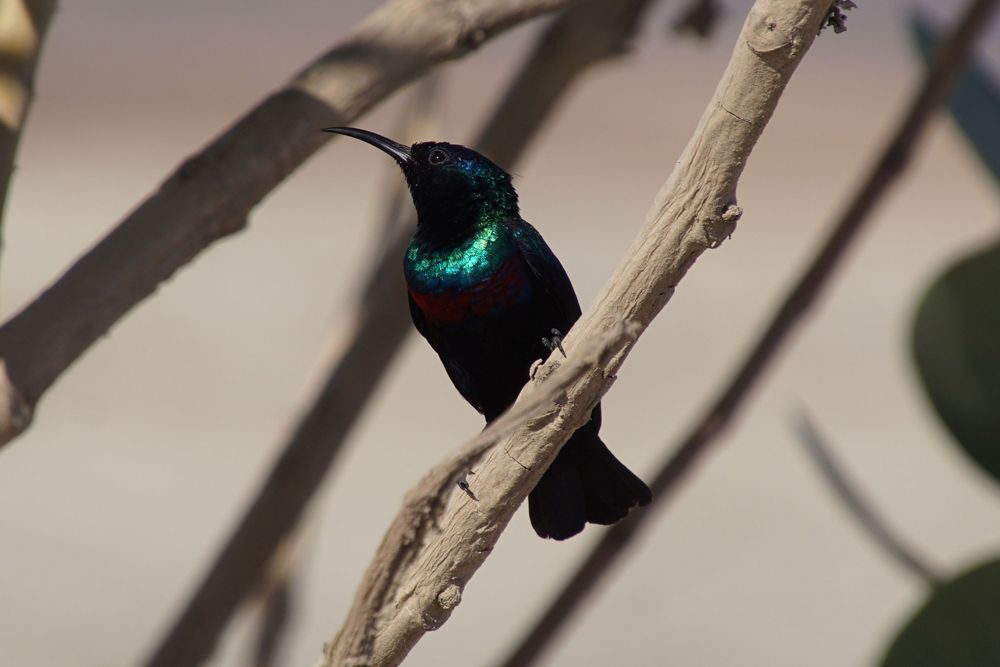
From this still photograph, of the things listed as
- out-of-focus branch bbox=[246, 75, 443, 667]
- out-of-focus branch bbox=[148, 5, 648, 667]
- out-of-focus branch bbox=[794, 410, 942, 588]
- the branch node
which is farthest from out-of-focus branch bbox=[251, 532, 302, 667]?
the branch node

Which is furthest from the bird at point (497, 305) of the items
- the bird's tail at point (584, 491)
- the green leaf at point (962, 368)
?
the green leaf at point (962, 368)

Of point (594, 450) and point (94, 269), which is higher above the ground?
point (94, 269)

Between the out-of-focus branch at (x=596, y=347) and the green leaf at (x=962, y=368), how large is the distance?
3.05 ft

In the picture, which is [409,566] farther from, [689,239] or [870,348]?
[870,348]

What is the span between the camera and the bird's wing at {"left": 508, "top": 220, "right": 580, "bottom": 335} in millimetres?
1917

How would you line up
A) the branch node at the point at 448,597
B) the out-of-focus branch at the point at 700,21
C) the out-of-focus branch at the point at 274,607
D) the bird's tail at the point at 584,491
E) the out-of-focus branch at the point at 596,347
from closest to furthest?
the out-of-focus branch at the point at 596,347, the branch node at the point at 448,597, the bird's tail at the point at 584,491, the out-of-focus branch at the point at 700,21, the out-of-focus branch at the point at 274,607

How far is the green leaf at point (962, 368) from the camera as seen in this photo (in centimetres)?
197

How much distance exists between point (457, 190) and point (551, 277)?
0.24 m

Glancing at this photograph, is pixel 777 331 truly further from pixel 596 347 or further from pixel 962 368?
pixel 596 347

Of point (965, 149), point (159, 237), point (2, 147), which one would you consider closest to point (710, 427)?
point (965, 149)

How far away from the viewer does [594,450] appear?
→ 1.84 metres

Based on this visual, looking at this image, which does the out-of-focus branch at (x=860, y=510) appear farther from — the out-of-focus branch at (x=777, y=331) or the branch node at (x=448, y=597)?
the branch node at (x=448, y=597)

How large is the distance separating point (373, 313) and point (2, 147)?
79 centimetres

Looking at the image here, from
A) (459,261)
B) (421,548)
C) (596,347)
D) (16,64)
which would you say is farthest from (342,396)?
(596,347)
